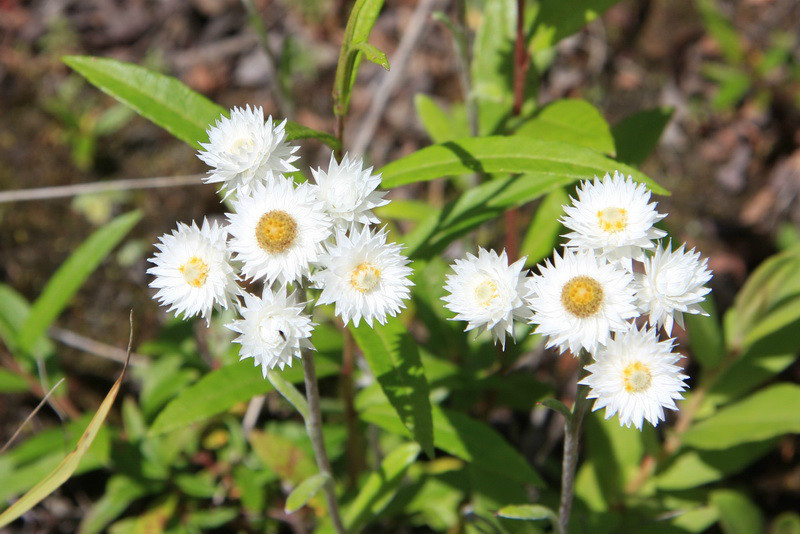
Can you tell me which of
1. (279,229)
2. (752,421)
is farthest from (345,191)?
(752,421)

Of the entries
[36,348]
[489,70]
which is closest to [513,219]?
[489,70]

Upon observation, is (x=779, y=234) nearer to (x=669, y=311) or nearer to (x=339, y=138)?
(x=669, y=311)

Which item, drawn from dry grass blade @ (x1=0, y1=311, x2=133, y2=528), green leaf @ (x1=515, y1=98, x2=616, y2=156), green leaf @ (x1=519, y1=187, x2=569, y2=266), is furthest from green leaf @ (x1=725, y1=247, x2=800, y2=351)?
dry grass blade @ (x1=0, y1=311, x2=133, y2=528)

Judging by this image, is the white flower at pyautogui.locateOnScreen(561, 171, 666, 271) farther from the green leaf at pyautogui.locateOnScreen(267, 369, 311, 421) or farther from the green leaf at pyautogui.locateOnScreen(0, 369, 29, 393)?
the green leaf at pyautogui.locateOnScreen(0, 369, 29, 393)

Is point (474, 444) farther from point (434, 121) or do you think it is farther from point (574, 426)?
point (434, 121)

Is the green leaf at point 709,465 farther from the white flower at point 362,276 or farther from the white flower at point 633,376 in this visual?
the white flower at point 362,276

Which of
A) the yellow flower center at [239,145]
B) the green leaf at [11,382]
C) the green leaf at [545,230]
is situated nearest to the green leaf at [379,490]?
the green leaf at [545,230]

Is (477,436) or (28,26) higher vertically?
(28,26)
